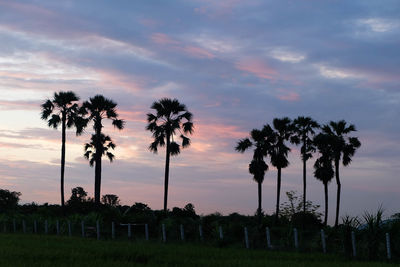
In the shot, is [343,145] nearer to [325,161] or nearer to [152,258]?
[325,161]

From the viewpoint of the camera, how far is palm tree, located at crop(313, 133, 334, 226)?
6925 centimetres

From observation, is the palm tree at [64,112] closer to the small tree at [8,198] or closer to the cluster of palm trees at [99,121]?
the cluster of palm trees at [99,121]

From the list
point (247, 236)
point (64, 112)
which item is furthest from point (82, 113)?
point (247, 236)

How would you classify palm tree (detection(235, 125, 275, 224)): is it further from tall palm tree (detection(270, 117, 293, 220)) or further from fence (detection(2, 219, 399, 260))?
fence (detection(2, 219, 399, 260))

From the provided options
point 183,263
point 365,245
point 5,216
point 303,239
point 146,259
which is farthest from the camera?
point 5,216

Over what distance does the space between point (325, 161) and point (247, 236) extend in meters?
36.4

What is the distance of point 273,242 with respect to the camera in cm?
3662

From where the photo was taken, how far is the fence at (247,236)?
30.7 m

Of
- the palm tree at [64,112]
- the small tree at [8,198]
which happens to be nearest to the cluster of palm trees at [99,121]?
the palm tree at [64,112]

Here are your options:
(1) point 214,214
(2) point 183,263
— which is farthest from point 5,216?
(2) point 183,263

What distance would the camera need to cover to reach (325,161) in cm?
7094

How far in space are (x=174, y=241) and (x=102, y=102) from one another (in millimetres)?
30799

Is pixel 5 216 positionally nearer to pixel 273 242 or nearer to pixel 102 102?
pixel 102 102

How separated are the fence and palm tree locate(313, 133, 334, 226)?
98.1 ft
